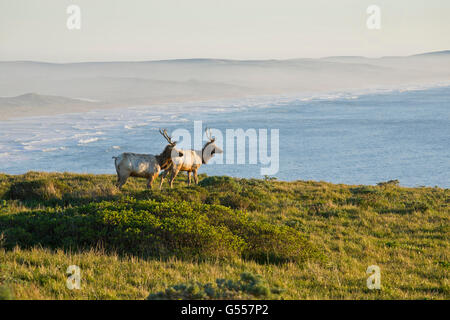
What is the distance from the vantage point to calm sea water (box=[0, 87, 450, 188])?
68125mm

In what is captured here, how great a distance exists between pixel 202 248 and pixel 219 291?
337cm

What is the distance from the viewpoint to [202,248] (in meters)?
9.59

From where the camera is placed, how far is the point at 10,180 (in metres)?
21.2

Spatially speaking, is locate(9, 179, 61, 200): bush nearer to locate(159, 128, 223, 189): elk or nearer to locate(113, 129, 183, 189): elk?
locate(113, 129, 183, 189): elk

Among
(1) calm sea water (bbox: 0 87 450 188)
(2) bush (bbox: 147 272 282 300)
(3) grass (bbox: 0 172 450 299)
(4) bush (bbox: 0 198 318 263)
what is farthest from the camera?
(1) calm sea water (bbox: 0 87 450 188)

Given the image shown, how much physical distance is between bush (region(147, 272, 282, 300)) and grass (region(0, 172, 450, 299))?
0.02 m

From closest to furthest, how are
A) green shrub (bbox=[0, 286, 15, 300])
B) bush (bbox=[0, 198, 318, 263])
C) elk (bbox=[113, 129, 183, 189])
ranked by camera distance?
green shrub (bbox=[0, 286, 15, 300])
bush (bbox=[0, 198, 318, 263])
elk (bbox=[113, 129, 183, 189])

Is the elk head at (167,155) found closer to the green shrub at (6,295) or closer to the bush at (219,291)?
the bush at (219,291)

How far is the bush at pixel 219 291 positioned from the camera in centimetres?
604

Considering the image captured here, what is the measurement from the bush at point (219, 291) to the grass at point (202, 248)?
0.02 meters

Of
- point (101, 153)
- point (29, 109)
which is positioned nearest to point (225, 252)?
point (101, 153)

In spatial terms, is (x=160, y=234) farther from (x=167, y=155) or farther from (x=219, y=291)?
(x=167, y=155)

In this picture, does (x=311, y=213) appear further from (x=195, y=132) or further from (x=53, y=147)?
(x=195, y=132)

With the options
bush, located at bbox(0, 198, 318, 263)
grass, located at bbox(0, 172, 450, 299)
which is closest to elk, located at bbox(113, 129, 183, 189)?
grass, located at bbox(0, 172, 450, 299)
